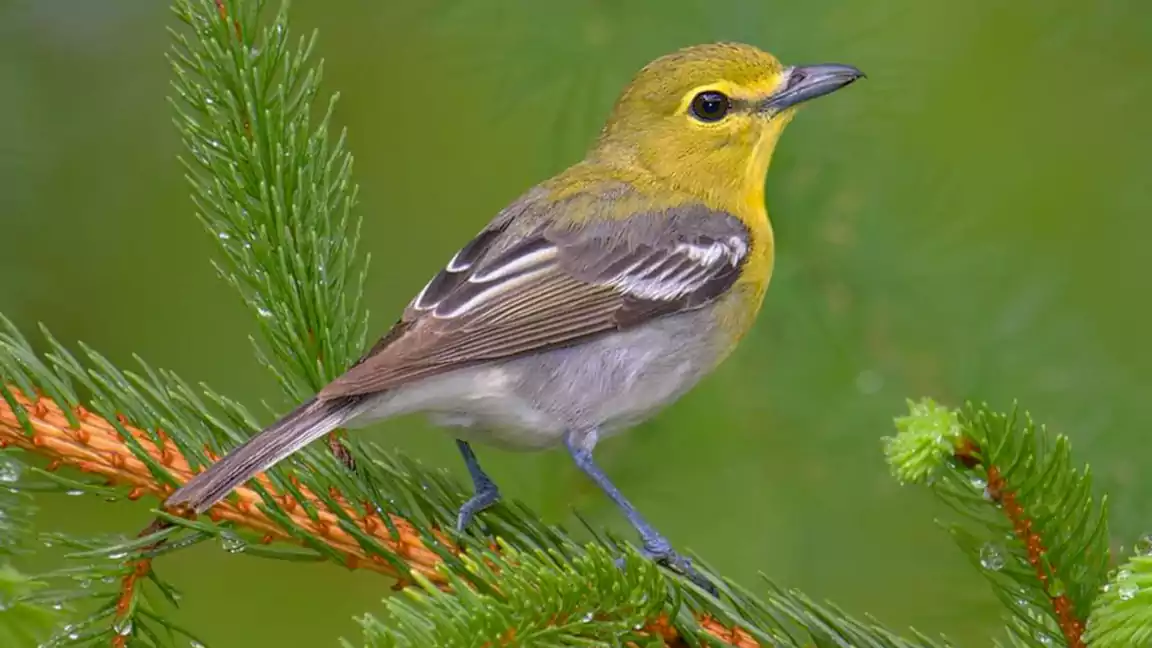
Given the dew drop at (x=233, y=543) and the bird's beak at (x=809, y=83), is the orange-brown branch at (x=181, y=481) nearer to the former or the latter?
the dew drop at (x=233, y=543)

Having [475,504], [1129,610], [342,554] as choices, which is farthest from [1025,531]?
[342,554]

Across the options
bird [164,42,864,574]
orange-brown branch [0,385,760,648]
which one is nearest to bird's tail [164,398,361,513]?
bird [164,42,864,574]

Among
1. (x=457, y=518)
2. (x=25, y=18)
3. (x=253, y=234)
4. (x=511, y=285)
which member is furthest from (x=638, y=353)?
(x=25, y=18)

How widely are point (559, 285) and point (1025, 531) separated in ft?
5.54

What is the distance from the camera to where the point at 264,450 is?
265 centimetres

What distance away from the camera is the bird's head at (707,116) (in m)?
4.15

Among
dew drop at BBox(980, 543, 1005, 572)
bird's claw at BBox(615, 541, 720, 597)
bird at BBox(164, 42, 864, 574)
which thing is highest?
bird at BBox(164, 42, 864, 574)

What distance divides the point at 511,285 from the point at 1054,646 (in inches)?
69.5

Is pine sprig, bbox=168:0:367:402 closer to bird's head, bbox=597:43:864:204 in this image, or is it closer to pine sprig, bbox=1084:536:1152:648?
bird's head, bbox=597:43:864:204

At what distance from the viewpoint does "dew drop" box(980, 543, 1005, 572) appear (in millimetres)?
2479

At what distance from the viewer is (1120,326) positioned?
4.25 m

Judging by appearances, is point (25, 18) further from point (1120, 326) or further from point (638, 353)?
point (1120, 326)

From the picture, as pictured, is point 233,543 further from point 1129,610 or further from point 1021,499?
point 1129,610

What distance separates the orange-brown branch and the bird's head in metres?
1.89
